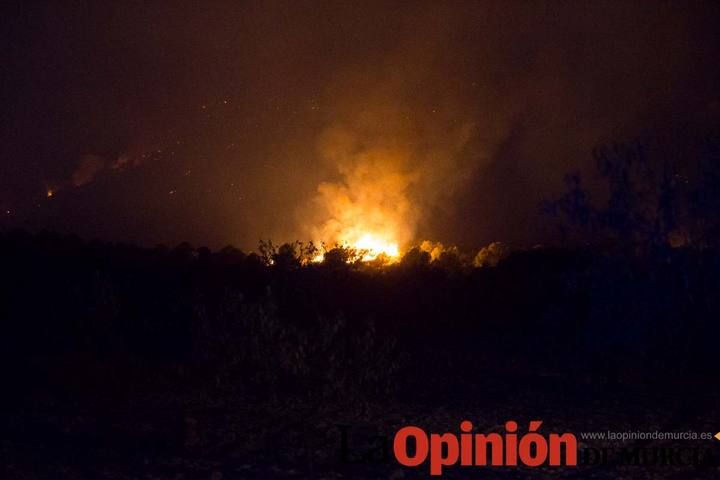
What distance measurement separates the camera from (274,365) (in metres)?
7.75

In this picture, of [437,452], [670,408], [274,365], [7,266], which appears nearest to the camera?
[437,452]

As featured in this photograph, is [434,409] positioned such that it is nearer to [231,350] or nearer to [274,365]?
[274,365]

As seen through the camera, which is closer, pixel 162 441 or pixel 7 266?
pixel 162 441

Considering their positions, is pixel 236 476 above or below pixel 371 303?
below

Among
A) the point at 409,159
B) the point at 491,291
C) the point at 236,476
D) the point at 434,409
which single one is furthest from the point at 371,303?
the point at 409,159

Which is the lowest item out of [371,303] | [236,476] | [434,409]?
[236,476]

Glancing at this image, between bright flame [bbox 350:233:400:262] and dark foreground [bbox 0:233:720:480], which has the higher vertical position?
bright flame [bbox 350:233:400:262]

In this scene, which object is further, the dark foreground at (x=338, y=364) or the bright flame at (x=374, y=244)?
the bright flame at (x=374, y=244)

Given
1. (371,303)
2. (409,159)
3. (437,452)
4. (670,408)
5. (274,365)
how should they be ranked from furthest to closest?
1. (409,159)
2. (371,303)
3. (274,365)
4. (670,408)
5. (437,452)

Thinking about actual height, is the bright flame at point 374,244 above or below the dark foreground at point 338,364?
→ above

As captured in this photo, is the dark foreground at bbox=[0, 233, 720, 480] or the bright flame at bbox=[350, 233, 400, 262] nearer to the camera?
the dark foreground at bbox=[0, 233, 720, 480]

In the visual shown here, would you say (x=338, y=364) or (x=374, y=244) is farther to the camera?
(x=374, y=244)

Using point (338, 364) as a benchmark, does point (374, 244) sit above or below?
above

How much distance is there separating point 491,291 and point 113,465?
6.36 metres
